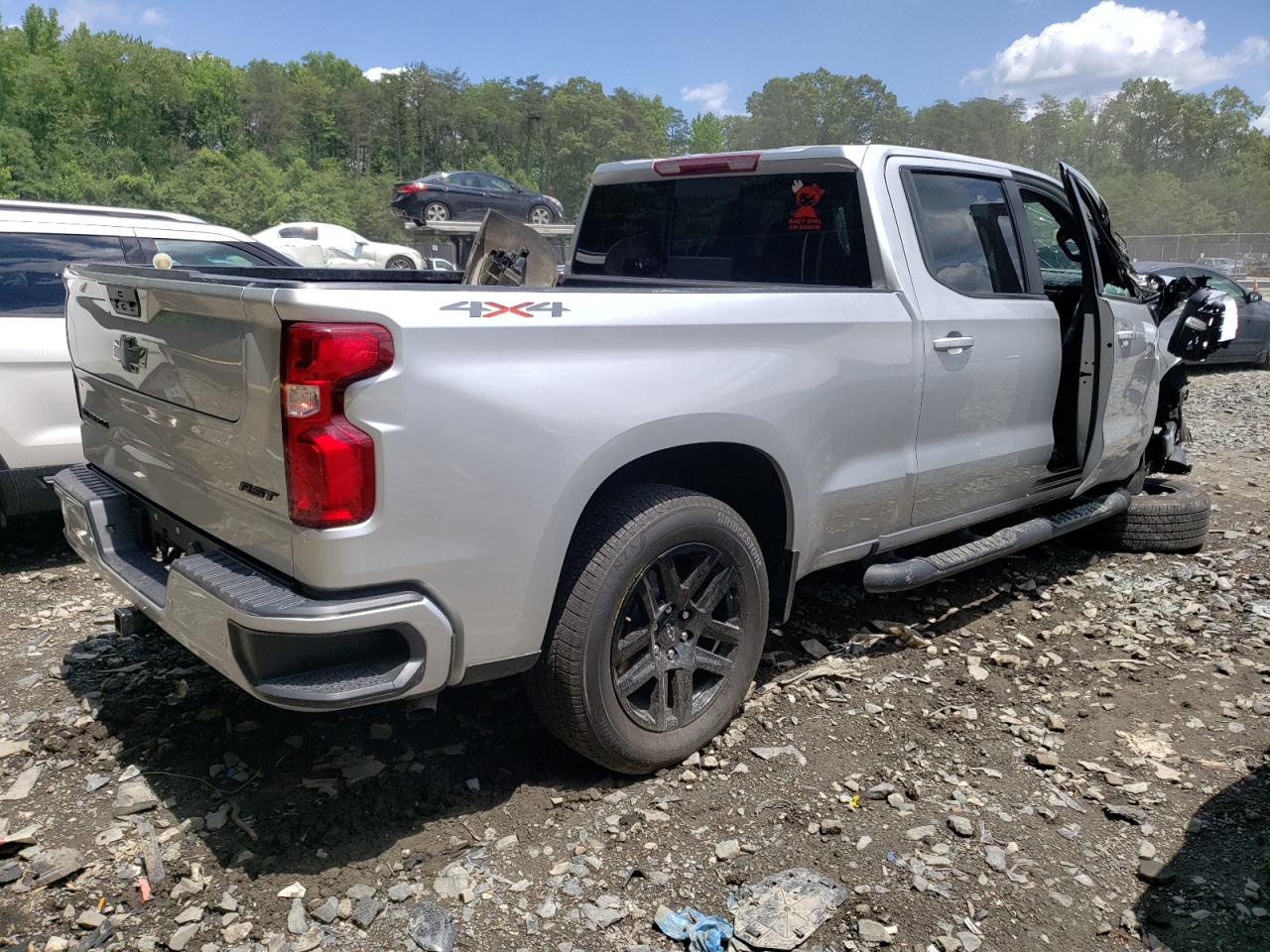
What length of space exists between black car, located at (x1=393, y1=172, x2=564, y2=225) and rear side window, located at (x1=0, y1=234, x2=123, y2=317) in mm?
21354

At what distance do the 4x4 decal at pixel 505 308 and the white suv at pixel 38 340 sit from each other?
345 centimetres

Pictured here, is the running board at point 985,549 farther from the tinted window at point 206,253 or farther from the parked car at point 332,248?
the parked car at point 332,248

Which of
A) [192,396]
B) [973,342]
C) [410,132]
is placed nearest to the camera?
[192,396]

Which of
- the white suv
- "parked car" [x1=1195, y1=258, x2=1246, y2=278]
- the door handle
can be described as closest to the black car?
the white suv

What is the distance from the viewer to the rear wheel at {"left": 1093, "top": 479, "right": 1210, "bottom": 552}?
17.5ft

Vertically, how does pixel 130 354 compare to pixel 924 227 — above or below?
below

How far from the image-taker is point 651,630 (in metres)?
2.93

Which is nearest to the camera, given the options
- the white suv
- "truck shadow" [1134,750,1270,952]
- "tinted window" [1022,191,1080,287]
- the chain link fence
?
"truck shadow" [1134,750,1270,952]

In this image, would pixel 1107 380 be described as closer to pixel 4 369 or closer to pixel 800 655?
pixel 800 655

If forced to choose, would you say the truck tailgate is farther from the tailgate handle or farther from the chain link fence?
the chain link fence

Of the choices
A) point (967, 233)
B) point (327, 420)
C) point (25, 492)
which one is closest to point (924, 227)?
point (967, 233)

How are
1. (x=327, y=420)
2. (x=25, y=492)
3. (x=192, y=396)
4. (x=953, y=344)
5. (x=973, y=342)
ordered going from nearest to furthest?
(x=327, y=420) → (x=192, y=396) → (x=953, y=344) → (x=973, y=342) → (x=25, y=492)

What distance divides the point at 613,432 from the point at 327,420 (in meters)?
0.80

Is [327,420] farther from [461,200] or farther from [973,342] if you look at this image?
[461,200]
